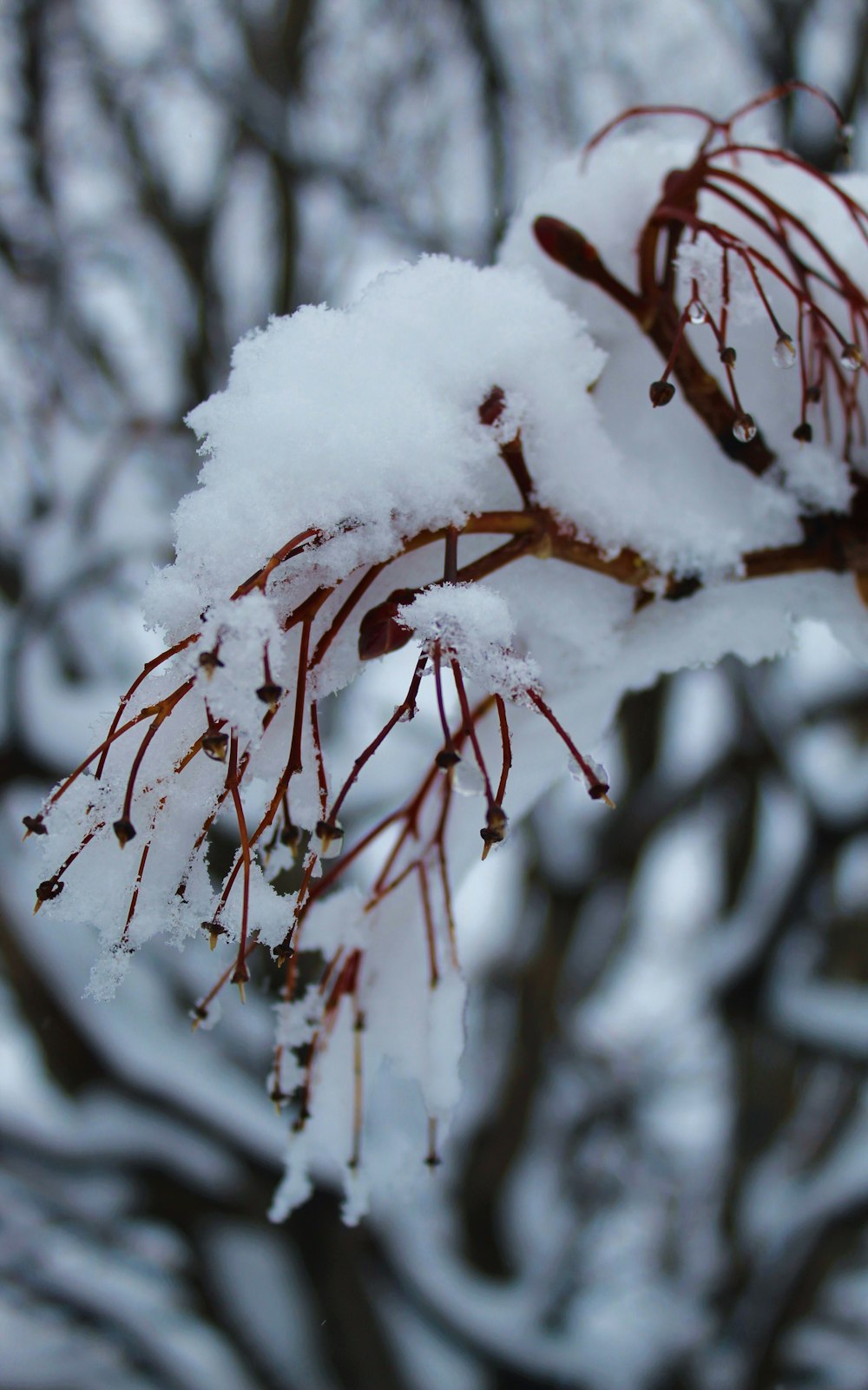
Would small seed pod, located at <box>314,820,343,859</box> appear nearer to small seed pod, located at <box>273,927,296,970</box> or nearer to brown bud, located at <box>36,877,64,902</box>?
small seed pod, located at <box>273,927,296,970</box>

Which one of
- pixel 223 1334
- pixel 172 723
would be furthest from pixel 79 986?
pixel 172 723

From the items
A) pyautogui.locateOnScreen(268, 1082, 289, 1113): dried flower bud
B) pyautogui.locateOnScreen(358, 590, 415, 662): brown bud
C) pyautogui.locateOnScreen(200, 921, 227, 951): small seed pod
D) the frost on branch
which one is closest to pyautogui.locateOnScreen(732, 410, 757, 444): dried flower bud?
the frost on branch

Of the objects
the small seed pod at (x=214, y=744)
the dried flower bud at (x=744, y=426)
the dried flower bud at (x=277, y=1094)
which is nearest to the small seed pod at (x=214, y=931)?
the small seed pod at (x=214, y=744)

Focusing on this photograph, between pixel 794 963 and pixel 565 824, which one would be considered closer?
pixel 794 963

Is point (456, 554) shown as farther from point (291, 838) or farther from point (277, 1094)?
point (277, 1094)

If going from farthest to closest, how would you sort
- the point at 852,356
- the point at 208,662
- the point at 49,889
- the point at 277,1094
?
the point at 277,1094, the point at 852,356, the point at 49,889, the point at 208,662

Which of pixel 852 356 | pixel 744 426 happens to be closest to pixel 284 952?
pixel 744 426

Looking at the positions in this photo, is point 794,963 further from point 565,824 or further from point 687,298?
point 687,298
